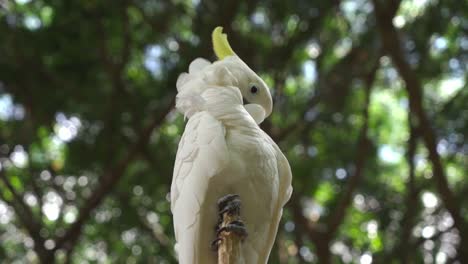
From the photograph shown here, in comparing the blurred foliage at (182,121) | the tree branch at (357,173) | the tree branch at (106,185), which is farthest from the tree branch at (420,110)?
the tree branch at (106,185)

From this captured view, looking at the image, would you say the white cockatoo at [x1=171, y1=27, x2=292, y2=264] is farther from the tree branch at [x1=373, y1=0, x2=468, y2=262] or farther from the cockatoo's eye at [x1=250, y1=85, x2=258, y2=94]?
the tree branch at [x1=373, y1=0, x2=468, y2=262]

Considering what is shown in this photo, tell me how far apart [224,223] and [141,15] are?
12.1ft

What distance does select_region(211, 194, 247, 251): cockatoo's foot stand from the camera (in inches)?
73.2

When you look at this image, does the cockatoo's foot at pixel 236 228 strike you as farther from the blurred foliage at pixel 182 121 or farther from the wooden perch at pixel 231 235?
the blurred foliage at pixel 182 121

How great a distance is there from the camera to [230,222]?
6.12 ft

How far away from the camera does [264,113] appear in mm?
2250

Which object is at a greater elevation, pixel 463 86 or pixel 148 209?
pixel 463 86

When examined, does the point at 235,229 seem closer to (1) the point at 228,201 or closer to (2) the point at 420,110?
(1) the point at 228,201

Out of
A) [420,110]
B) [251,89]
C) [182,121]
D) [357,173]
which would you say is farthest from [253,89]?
[182,121]

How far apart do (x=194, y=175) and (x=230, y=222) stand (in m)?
0.21

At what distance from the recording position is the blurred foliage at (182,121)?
4816 millimetres

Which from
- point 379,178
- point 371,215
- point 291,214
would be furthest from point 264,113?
point 379,178

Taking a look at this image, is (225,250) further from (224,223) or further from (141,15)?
(141,15)

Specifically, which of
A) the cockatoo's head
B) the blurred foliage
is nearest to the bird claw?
the cockatoo's head
